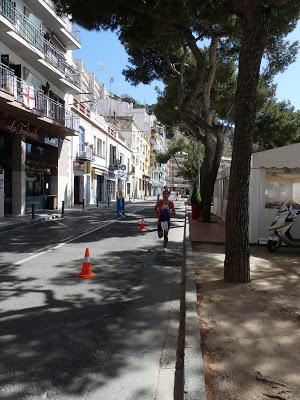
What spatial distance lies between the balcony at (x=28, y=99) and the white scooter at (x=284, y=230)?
41.5 feet

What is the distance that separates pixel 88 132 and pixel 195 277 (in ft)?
106

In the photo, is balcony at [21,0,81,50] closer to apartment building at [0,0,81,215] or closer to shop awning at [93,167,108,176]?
apartment building at [0,0,81,215]

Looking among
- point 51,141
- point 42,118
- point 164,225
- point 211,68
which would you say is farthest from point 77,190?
point 164,225

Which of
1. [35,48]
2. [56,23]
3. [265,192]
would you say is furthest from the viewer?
[56,23]

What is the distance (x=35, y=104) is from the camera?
23500mm

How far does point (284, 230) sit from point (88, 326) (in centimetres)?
694

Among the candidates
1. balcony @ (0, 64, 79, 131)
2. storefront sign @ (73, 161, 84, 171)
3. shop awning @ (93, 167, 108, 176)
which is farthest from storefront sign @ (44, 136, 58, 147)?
shop awning @ (93, 167, 108, 176)

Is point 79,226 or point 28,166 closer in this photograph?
point 79,226

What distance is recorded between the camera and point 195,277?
8.21m

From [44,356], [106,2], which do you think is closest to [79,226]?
[106,2]

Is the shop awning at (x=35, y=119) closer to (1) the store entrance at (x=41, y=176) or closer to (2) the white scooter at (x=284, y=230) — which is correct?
(1) the store entrance at (x=41, y=176)

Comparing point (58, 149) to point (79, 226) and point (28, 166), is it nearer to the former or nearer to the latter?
point (28, 166)

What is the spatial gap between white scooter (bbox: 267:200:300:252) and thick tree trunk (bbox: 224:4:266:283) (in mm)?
3933

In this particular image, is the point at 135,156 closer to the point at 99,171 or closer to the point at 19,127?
the point at 99,171
